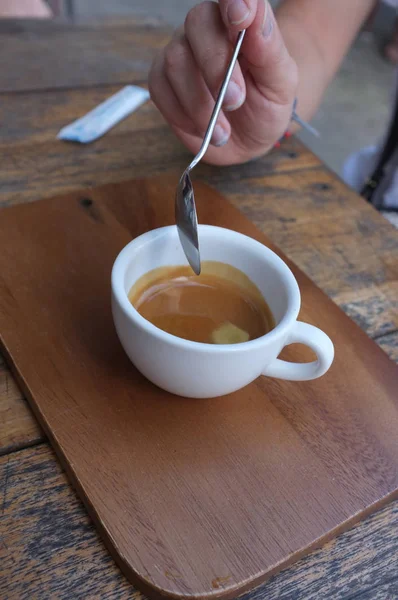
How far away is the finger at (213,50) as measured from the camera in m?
0.56

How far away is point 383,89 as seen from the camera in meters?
2.60

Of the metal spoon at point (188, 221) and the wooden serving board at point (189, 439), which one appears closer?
the wooden serving board at point (189, 439)

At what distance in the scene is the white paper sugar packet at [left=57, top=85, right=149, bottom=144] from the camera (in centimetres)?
73

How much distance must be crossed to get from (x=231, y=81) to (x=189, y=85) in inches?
2.9

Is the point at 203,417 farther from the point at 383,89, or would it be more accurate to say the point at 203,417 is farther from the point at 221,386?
the point at 383,89

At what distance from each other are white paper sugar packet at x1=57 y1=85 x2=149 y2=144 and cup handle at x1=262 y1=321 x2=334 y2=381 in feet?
1.45

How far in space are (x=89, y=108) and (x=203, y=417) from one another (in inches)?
20.9

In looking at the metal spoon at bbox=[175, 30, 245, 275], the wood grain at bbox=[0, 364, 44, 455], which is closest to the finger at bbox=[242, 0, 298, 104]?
the metal spoon at bbox=[175, 30, 245, 275]

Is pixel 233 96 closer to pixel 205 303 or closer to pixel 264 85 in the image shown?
pixel 264 85

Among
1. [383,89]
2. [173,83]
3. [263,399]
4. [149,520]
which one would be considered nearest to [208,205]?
[173,83]

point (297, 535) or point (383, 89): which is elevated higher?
point (297, 535)

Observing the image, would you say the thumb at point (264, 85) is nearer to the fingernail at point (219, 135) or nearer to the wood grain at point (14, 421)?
the fingernail at point (219, 135)

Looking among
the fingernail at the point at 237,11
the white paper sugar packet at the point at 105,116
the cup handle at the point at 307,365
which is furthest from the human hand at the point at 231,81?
the cup handle at the point at 307,365

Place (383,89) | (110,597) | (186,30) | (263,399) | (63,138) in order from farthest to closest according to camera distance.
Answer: (383,89), (63,138), (186,30), (263,399), (110,597)
